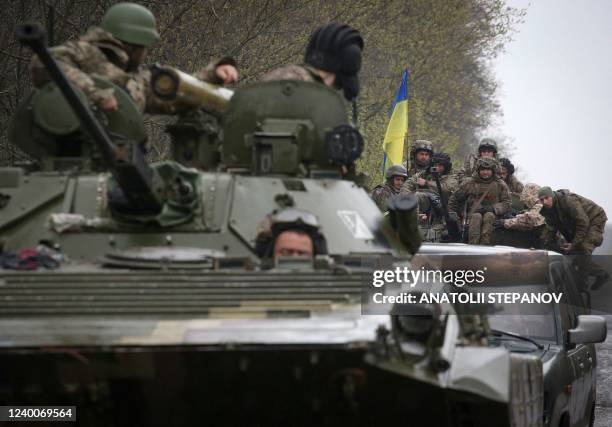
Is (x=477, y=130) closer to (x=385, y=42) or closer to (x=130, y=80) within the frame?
(x=385, y=42)

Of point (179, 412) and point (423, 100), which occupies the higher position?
point (423, 100)

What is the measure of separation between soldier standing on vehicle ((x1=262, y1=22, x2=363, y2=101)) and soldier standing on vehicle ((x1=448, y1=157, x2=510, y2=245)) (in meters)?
5.79

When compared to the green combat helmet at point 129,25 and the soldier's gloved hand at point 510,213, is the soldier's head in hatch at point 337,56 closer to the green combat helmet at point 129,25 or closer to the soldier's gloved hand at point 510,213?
the green combat helmet at point 129,25

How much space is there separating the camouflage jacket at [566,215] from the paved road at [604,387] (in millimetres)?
1574

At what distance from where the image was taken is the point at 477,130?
192ft

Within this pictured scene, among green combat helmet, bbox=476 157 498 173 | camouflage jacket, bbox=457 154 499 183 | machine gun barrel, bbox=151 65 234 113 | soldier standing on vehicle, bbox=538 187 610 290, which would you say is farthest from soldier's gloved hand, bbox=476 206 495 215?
machine gun barrel, bbox=151 65 234 113

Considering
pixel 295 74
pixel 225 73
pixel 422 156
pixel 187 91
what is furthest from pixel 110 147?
pixel 422 156

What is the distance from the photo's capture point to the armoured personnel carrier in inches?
259

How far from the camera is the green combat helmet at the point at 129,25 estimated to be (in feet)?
31.0

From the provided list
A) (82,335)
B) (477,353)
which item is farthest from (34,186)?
(477,353)

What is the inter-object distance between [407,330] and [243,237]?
5.00 feet

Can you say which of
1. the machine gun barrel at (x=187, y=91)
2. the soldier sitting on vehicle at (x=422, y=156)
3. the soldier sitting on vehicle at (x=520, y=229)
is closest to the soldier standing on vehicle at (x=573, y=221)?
the soldier sitting on vehicle at (x=520, y=229)

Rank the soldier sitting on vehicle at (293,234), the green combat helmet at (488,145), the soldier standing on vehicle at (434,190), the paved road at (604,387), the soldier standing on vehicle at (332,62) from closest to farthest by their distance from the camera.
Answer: the soldier sitting on vehicle at (293,234) → the soldier standing on vehicle at (332,62) → the paved road at (604,387) → the soldier standing on vehicle at (434,190) → the green combat helmet at (488,145)

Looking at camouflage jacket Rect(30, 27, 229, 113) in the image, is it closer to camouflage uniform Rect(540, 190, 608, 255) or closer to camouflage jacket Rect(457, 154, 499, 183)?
camouflage uniform Rect(540, 190, 608, 255)
